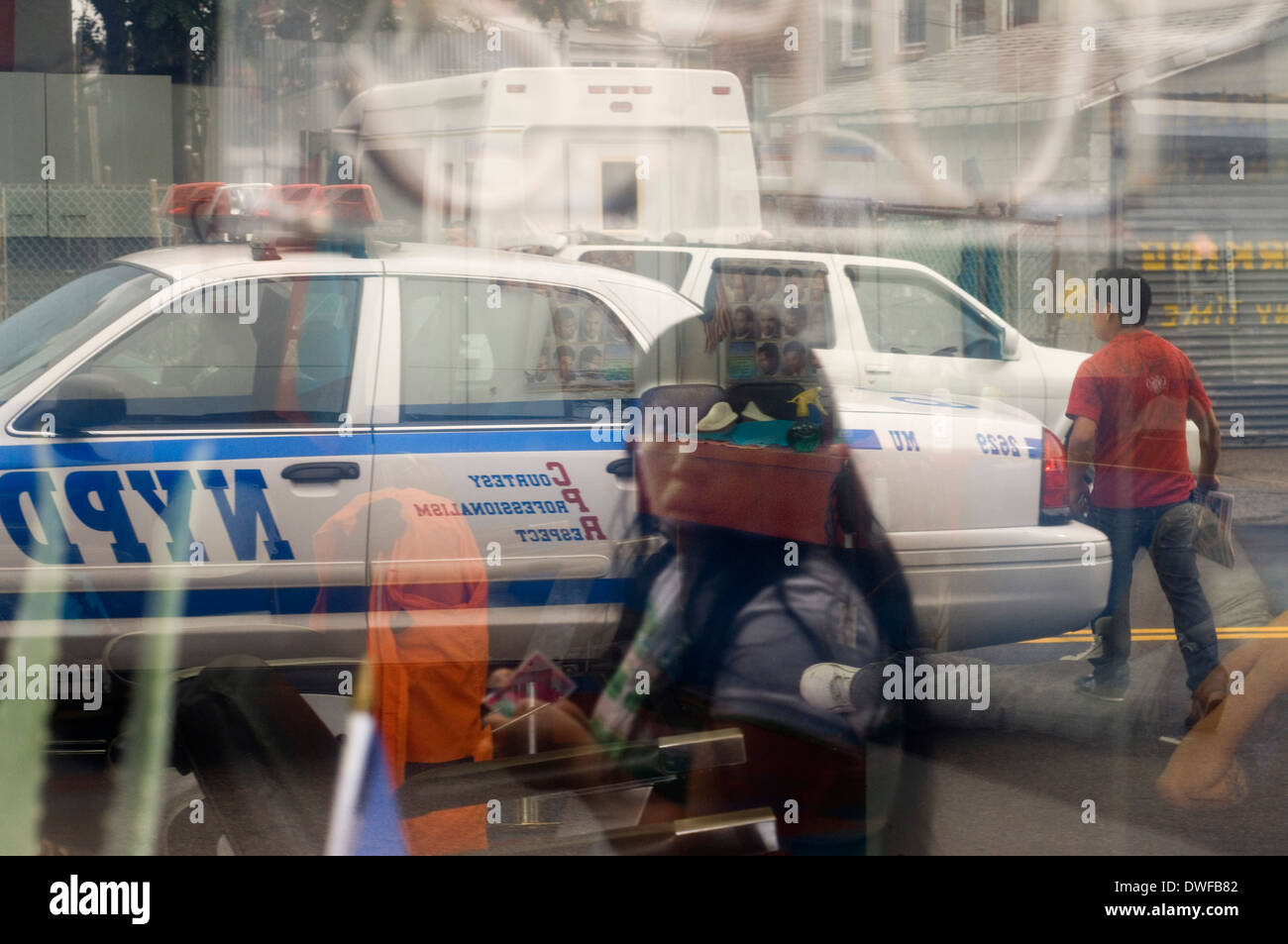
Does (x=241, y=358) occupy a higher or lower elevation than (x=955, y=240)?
lower

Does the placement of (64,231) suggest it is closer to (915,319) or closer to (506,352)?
(506,352)

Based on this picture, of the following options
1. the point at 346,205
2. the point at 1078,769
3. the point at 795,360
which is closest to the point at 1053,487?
the point at 1078,769

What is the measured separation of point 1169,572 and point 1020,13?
2128mm

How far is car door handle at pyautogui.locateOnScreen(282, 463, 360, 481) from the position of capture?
4.34 m

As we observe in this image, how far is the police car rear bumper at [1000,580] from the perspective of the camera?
14.9 feet

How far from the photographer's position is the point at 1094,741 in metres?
4.82

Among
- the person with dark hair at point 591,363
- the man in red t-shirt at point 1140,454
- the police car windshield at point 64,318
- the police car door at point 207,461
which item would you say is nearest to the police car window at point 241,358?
the police car door at point 207,461

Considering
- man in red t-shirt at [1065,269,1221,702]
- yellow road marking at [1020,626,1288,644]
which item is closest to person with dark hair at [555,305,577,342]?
man in red t-shirt at [1065,269,1221,702]

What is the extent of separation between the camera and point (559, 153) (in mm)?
4430

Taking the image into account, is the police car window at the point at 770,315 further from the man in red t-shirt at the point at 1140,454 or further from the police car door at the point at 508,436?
the man in red t-shirt at the point at 1140,454

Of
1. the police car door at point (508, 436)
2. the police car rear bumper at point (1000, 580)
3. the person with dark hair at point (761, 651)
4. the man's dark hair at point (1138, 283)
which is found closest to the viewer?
the person with dark hair at point (761, 651)

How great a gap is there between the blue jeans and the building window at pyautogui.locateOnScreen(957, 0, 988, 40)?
1895mm

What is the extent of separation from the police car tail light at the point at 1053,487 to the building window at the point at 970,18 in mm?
1440
